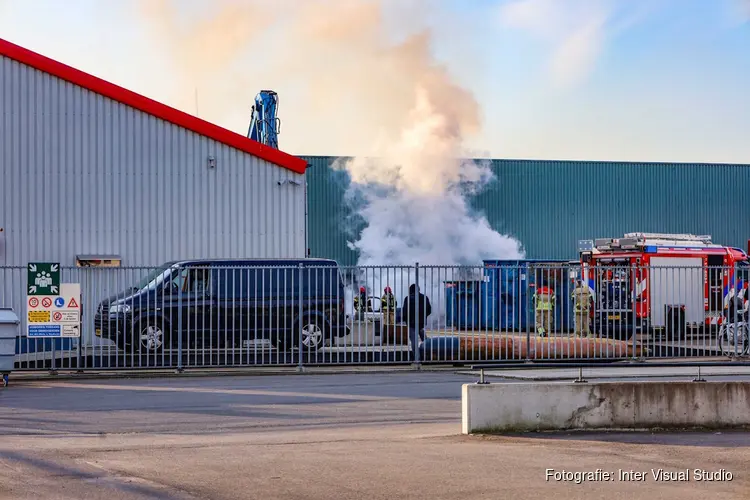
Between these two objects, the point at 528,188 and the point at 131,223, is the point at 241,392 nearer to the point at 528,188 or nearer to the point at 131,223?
the point at 131,223

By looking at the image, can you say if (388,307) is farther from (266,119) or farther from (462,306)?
(266,119)

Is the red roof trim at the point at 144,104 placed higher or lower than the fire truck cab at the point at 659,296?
higher

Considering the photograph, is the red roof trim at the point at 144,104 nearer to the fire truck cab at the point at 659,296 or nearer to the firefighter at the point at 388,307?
the firefighter at the point at 388,307

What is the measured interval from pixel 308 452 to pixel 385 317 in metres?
10.0

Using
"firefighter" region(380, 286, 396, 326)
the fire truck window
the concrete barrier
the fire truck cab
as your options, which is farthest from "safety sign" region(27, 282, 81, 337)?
the fire truck window

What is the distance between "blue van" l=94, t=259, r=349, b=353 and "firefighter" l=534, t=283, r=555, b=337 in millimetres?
4122

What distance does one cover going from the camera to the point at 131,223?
25.9 meters

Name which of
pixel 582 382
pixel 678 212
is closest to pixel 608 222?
pixel 678 212

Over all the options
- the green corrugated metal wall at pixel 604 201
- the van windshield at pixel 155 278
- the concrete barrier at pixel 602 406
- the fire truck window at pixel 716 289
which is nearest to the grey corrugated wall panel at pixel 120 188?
the van windshield at pixel 155 278

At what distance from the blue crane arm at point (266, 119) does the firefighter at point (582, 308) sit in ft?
48.2

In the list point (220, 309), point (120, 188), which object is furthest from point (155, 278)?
point (120, 188)

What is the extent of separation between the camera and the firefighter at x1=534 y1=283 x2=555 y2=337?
2159 cm

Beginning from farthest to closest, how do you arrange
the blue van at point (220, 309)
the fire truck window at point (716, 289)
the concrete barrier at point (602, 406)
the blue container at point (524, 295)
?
the fire truck window at point (716, 289), the blue container at point (524, 295), the blue van at point (220, 309), the concrete barrier at point (602, 406)

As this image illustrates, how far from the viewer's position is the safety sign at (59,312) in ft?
62.3
